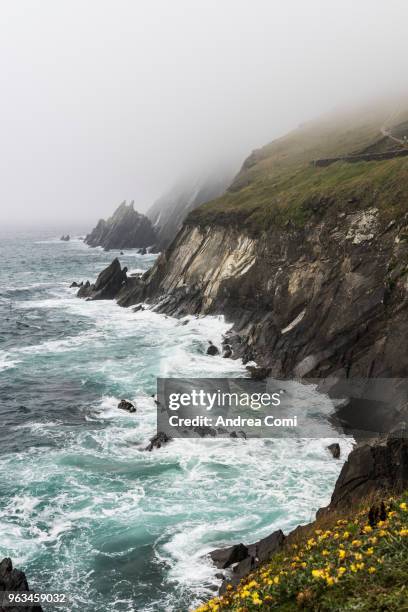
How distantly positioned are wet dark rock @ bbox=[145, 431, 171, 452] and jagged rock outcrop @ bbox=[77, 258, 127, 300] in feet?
163

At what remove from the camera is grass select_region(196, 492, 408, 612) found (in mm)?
9984

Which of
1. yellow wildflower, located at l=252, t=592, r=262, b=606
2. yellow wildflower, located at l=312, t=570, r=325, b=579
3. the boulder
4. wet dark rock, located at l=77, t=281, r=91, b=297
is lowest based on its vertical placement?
the boulder

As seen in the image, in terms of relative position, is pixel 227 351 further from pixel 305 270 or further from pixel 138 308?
pixel 138 308

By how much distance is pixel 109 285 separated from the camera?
8031cm

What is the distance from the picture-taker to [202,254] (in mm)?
68312

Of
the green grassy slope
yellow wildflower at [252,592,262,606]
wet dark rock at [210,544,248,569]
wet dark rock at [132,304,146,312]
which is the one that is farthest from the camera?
wet dark rock at [132,304,146,312]

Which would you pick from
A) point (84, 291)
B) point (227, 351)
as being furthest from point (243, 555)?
point (84, 291)

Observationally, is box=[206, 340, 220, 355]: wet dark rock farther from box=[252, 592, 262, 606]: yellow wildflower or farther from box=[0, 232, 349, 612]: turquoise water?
box=[252, 592, 262, 606]: yellow wildflower

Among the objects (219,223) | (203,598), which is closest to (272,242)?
(219,223)

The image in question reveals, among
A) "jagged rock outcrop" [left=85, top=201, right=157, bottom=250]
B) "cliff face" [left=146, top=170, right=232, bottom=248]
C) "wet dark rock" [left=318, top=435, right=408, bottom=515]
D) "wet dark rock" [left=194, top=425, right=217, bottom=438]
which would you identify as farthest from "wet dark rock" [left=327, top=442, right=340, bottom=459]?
"jagged rock outcrop" [left=85, top=201, right=157, bottom=250]

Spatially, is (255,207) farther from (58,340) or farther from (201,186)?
(201,186)

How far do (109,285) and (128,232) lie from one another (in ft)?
296

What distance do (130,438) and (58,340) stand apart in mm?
27279

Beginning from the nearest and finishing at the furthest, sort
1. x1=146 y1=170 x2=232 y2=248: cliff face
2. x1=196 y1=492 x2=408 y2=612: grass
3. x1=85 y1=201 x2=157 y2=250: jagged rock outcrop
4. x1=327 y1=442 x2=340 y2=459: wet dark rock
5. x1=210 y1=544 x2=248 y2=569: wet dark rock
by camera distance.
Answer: x1=196 y1=492 x2=408 y2=612: grass < x1=210 y1=544 x2=248 y2=569: wet dark rock < x1=327 y1=442 x2=340 y2=459: wet dark rock < x1=146 y1=170 x2=232 y2=248: cliff face < x1=85 y1=201 x2=157 y2=250: jagged rock outcrop
